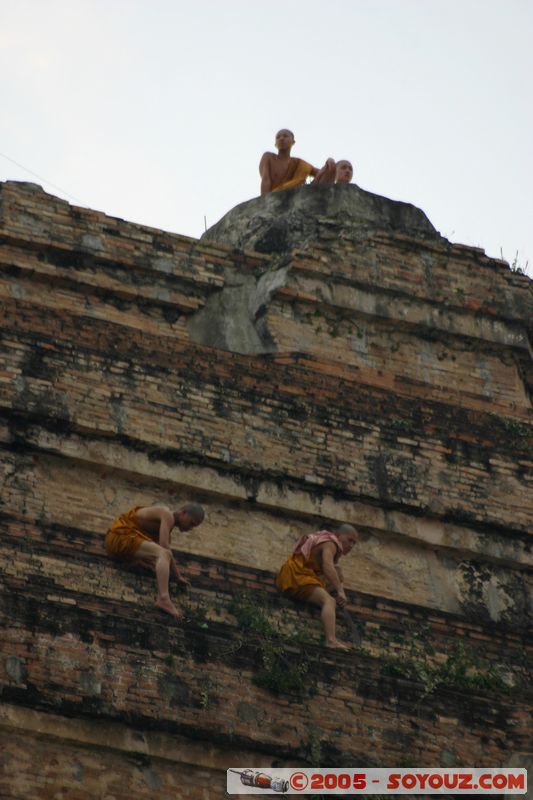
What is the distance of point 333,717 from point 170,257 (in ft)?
20.0

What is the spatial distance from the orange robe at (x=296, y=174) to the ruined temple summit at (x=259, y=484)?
0.63 m

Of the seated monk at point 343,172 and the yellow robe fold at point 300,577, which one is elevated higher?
the seated monk at point 343,172

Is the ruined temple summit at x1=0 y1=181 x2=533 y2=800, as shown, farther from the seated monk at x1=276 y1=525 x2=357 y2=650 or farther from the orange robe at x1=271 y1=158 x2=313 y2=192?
the orange robe at x1=271 y1=158 x2=313 y2=192

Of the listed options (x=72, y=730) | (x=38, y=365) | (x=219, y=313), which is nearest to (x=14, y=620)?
(x=72, y=730)

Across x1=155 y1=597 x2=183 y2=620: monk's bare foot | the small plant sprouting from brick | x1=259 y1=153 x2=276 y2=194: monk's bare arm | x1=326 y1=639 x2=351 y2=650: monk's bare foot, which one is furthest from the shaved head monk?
x1=259 y1=153 x2=276 y2=194: monk's bare arm

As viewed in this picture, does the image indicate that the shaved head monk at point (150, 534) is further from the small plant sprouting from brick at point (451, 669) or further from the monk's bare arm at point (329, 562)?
the small plant sprouting from brick at point (451, 669)

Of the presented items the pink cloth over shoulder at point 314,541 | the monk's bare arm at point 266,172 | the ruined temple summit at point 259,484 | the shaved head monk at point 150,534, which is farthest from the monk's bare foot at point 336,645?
the monk's bare arm at point 266,172

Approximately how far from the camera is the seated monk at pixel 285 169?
21750mm

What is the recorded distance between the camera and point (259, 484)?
17.7 meters

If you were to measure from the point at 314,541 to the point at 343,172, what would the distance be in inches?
258

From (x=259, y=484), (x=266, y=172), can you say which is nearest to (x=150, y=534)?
(x=259, y=484)

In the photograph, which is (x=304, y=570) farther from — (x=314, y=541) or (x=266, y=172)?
(x=266, y=172)

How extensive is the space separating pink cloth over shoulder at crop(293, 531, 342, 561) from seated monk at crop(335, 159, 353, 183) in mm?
6322

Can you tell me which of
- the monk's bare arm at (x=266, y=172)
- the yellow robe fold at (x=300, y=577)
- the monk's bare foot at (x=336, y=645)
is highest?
the monk's bare arm at (x=266, y=172)
